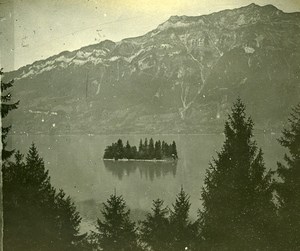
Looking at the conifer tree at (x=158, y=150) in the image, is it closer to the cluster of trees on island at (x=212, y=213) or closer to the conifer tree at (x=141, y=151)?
the conifer tree at (x=141, y=151)

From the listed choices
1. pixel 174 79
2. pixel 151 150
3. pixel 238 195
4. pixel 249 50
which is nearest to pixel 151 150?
pixel 151 150

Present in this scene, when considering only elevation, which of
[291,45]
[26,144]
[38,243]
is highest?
[291,45]

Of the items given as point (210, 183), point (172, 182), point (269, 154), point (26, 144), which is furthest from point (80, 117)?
point (269, 154)

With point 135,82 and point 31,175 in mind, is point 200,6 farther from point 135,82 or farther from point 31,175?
point 31,175

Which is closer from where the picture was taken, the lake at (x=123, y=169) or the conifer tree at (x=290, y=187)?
the conifer tree at (x=290, y=187)

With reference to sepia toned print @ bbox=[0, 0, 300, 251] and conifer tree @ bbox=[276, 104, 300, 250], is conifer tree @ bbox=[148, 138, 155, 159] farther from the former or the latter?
conifer tree @ bbox=[276, 104, 300, 250]

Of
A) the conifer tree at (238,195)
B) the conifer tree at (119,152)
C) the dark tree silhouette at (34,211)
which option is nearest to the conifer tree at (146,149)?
the conifer tree at (119,152)
